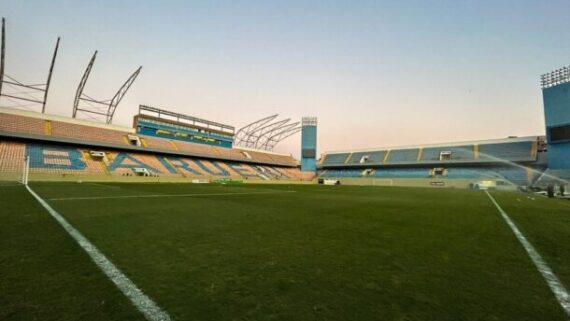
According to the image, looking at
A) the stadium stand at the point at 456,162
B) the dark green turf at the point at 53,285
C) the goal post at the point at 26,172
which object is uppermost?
the stadium stand at the point at 456,162

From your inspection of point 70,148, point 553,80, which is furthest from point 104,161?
point 553,80

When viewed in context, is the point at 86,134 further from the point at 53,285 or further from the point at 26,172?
the point at 53,285

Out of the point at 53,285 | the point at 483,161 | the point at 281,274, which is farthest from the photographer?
the point at 483,161

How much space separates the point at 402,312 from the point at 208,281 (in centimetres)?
155

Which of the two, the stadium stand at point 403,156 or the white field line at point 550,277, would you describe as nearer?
the white field line at point 550,277

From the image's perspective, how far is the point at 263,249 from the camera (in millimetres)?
3369

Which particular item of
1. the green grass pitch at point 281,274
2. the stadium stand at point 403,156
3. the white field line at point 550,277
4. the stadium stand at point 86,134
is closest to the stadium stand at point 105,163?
the stadium stand at point 86,134

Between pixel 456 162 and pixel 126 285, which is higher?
pixel 456 162

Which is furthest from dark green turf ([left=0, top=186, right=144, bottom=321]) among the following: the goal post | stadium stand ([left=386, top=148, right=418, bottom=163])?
stadium stand ([left=386, top=148, right=418, bottom=163])

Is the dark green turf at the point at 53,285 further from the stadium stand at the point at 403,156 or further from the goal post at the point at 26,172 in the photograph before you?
the stadium stand at the point at 403,156

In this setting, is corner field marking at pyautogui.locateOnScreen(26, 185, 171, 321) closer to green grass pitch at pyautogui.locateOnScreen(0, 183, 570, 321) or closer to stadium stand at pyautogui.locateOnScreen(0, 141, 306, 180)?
green grass pitch at pyautogui.locateOnScreen(0, 183, 570, 321)

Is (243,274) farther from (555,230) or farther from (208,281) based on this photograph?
(555,230)

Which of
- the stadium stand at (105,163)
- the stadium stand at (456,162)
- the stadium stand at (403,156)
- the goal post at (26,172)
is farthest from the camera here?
the stadium stand at (403,156)

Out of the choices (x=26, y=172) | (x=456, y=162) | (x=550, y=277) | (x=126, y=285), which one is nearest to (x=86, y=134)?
(x=26, y=172)
